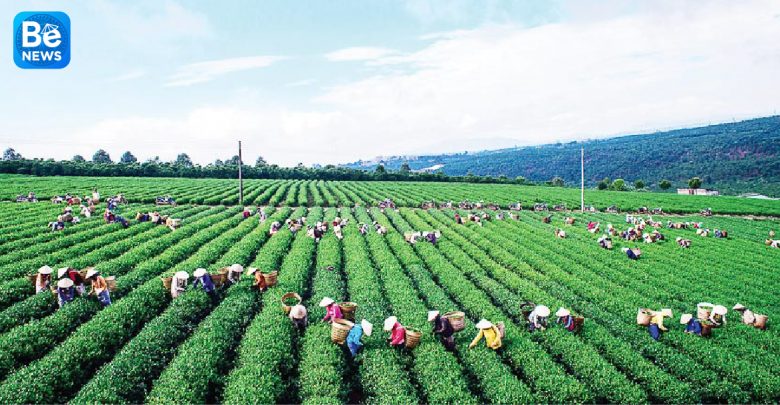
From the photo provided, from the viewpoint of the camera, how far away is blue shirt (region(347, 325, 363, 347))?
10969 mm

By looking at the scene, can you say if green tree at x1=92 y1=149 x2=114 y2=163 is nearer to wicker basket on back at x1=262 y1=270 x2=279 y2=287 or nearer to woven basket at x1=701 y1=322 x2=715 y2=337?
wicker basket on back at x1=262 y1=270 x2=279 y2=287

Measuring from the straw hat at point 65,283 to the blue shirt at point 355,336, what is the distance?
7.93 metres

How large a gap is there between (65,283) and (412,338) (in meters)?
9.43

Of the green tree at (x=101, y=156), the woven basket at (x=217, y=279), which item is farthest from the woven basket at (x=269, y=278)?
the green tree at (x=101, y=156)

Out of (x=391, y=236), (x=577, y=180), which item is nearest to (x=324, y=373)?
(x=391, y=236)

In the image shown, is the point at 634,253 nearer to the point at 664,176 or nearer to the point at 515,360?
the point at 515,360

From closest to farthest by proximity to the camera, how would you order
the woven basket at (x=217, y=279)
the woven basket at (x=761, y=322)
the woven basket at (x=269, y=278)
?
Answer: 1. the woven basket at (x=761, y=322)
2. the woven basket at (x=217, y=279)
3. the woven basket at (x=269, y=278)

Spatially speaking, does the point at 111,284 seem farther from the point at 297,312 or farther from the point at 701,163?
the point at 701,163

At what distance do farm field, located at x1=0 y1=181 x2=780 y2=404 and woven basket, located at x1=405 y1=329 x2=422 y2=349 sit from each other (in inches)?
6.9

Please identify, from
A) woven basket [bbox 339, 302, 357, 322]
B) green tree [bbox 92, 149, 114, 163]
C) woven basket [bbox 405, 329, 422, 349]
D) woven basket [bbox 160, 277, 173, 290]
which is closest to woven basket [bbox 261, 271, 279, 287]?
woven basket [bbox 160, 277, 173, 290]

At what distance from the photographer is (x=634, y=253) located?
72.5ft

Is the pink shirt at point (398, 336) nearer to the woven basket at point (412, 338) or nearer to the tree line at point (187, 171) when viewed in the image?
the woven basket at point (412, 338)

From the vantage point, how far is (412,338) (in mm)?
11164

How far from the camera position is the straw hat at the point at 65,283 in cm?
1271
